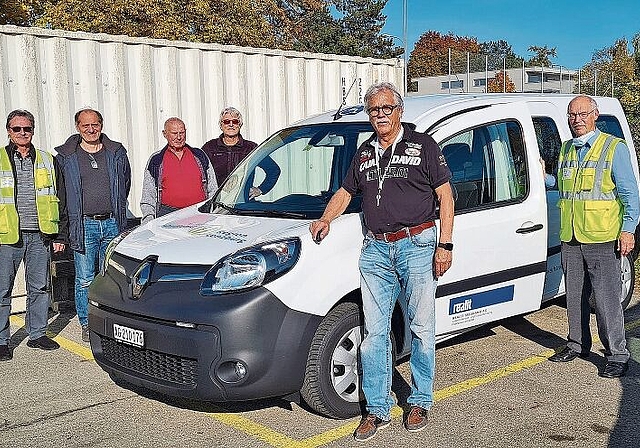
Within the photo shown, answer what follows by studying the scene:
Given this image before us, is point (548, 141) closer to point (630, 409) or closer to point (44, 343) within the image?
point (630, 409)

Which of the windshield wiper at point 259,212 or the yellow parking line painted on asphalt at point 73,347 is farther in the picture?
the yellow parking line painted on asphalt at point 73,347

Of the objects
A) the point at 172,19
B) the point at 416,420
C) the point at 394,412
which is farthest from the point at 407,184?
the point at 172,19

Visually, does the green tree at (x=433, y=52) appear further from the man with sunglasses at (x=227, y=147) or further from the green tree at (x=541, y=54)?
the man with sunglasses at (x=227, y=147)

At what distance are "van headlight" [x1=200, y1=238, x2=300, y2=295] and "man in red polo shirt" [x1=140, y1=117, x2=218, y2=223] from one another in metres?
2.25

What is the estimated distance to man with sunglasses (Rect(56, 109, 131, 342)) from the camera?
5887 mm

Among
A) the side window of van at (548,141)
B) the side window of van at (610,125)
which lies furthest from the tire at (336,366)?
the side window of van at (610,125)

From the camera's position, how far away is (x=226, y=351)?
12.7 feet

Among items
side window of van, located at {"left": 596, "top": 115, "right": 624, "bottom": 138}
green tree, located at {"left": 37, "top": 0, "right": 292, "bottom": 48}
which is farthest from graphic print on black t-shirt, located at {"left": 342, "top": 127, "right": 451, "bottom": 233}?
green tree, located at {"left": 37, "top": 0, "right": 292, "bottom": 48}

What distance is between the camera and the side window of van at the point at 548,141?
560 cm

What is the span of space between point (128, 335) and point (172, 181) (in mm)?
2221

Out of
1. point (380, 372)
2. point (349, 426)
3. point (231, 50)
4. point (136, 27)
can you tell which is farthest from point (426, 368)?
point (136, 27)

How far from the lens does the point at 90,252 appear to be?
19.8ft

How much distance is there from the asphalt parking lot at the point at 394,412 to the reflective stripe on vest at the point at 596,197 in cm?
100

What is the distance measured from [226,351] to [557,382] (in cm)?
239
